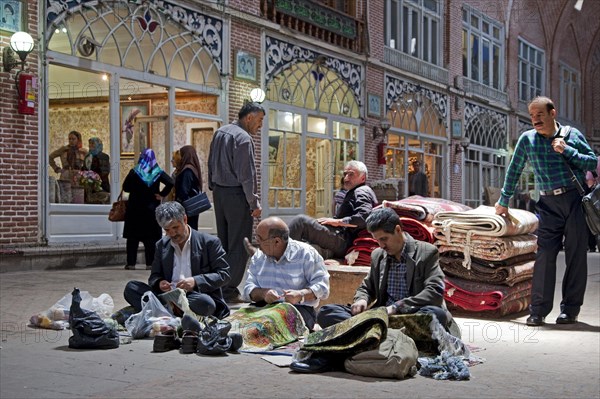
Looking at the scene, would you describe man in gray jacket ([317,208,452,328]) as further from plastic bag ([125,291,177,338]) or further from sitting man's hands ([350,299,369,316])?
plastic bag ([125,291,177,338])

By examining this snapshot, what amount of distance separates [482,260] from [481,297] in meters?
0.34

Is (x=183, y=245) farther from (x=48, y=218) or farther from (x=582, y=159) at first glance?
(x=48, y=218)

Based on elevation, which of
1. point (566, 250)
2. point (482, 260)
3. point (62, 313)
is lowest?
point (62, 313)

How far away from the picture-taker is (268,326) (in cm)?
606

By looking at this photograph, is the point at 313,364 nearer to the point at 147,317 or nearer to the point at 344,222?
the point at 147,317

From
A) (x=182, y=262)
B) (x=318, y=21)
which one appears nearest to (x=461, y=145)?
(x=318, y=21)

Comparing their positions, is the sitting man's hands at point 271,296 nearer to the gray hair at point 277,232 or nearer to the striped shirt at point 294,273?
the striped shirt at point 294,273

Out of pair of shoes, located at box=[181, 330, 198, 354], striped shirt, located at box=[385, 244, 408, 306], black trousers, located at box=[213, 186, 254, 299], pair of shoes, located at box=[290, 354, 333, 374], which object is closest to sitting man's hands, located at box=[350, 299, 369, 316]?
striped shirt, located at box=[385, 244, 408, 306]

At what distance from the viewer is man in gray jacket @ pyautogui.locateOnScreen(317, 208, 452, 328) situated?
5.61 m

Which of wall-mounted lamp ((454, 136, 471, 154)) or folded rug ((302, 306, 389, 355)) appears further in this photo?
wall-mounted lamp ((454, 136, 471, 154))

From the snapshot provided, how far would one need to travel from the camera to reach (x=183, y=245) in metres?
6.66

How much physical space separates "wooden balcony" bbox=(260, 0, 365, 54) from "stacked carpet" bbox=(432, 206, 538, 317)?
10514 millimetres

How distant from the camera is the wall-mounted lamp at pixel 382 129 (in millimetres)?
21984

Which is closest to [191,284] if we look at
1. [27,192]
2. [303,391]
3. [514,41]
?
[303,391]
